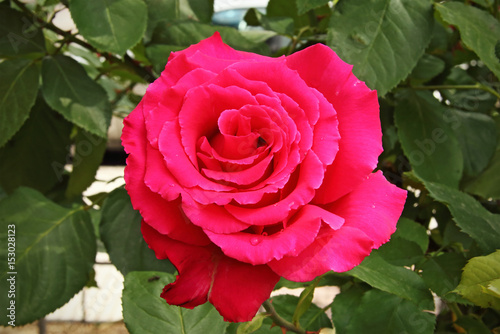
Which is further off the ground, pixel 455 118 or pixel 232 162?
pixel 232 162

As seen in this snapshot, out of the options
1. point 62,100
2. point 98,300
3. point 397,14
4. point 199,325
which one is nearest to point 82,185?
point 62,100

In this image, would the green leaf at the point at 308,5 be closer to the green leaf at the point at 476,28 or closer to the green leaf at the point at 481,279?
the green leaf at the point at 476,28

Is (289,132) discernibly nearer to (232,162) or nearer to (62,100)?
(232,162)

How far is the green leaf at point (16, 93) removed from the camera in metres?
0.48

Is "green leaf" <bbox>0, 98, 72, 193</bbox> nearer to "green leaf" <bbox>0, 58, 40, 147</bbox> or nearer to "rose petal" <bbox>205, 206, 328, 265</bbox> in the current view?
"green leaf" <bbox>0, 58, 40, 147</bbox>

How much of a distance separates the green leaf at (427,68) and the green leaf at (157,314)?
12.4 inches

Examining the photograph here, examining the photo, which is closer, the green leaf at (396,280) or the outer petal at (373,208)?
the outer petal at (373,208)

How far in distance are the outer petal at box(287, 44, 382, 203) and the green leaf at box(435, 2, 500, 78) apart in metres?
0.21

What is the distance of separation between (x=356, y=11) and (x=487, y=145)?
225 millimetres

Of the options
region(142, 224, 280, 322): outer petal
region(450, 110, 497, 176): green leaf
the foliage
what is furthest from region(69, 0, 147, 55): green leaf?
region(450, 110, 497, 176): green leaf

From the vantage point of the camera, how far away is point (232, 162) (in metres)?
0.23

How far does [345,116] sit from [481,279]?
0.15 metres

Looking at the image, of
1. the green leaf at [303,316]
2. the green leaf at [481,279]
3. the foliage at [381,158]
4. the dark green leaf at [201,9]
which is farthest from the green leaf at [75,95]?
the green leaf at [481,279]

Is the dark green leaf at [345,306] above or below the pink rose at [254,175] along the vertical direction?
below
